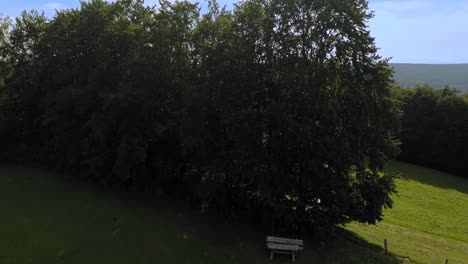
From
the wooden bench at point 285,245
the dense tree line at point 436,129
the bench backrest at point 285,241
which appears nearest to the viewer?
the wooden bench at point 285,245

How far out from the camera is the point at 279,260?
1830 centimetres

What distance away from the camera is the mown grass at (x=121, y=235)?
1764cm

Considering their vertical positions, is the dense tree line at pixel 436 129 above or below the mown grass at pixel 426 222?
above

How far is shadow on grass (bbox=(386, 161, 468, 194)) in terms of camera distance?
53253 mm

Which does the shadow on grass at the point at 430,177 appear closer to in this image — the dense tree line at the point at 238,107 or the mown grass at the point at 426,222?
the mown grass at the point at 426,222

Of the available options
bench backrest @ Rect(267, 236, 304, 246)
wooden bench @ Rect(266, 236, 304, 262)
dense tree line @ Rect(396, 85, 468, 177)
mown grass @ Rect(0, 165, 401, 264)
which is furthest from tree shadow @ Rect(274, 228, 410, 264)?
dense tree line @ Rect(396, 85, 468, 177)

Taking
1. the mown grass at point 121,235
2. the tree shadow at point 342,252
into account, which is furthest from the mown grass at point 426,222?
the mown grass at point 121,235

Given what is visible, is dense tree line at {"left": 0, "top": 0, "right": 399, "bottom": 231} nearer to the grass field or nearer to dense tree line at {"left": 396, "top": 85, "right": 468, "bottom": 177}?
the grass field

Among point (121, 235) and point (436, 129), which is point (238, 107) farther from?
point (436, 129)

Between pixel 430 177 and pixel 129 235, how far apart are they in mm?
50916

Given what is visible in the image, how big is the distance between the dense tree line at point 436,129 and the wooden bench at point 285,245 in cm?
5085

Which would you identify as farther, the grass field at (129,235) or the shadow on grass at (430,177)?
the shadow on grass at (430,177)

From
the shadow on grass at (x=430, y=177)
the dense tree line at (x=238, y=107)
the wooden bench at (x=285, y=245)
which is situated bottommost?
the shadow on grass at (x=430, y=177)

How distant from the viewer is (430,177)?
56.7 metres
